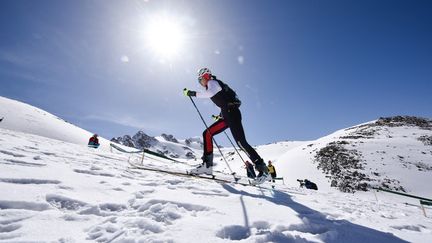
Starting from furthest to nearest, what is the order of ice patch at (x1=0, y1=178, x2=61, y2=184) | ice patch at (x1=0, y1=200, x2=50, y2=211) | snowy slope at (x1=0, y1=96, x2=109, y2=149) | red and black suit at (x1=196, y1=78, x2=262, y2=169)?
snowy slope at (x1=0, y1=96, x2=109, y2=149) → red and black suit at (x1=196, y1=78, x2=262, y2=169) → ice patch at (x1=0, y1=178, x2=61, y2=184) → ice patch at (x1=0, y1=200, x2=50, y2=211)

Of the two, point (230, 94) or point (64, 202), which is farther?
point (230, 94)

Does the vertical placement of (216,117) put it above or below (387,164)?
below

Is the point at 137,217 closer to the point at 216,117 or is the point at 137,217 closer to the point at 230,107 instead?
the point at 230,107

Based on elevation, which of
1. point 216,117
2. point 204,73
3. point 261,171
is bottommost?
point 261,171

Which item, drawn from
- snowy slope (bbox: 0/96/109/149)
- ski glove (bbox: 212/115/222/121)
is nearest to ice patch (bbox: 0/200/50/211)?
ski glove (bbox: 212/115/222/121)

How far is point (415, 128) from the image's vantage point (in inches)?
1881

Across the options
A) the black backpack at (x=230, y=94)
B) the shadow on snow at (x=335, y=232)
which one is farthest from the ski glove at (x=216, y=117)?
the shadow on snow at (x=335, y=232)

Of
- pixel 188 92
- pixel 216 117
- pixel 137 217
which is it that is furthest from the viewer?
pixel 216 117

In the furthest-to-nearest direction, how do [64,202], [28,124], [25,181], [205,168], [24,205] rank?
[28,124] → [205,168] → [25,181] → [64,202] → [24,205]

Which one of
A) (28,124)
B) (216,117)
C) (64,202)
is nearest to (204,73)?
(216,117)

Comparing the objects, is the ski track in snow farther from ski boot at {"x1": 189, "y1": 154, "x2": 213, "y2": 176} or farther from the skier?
ski boot at {"x1": 189, "y1": 154, "x2": 213, "y2": 176}

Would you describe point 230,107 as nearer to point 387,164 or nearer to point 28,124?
point 387,164

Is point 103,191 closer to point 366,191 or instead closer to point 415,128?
point 366,191

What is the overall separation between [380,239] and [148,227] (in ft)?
9.84
